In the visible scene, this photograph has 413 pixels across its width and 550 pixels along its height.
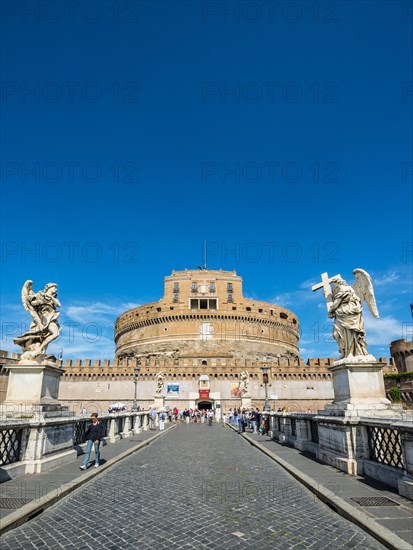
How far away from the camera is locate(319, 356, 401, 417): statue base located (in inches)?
294

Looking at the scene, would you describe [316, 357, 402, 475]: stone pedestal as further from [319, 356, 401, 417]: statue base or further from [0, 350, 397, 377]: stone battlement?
[0, 350, 397, 377]: stone battlement

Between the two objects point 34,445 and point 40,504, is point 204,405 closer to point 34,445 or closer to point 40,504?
point 34,445

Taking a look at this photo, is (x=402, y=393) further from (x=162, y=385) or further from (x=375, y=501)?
(x=375, y=501)

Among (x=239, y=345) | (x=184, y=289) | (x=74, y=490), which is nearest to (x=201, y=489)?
(x=74, y=490)

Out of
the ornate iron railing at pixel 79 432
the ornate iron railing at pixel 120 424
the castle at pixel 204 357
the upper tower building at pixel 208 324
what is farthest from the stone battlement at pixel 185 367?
the ornate iron railing at pixel 79 432

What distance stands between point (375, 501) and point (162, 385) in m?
43.3

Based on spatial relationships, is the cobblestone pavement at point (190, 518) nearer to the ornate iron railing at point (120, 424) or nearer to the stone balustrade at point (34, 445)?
the stone balustrade at point (34, 445)

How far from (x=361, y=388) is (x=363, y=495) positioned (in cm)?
254

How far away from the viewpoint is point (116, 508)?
5.45 m

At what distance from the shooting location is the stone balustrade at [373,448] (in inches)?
207

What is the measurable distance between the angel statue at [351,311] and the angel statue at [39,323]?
6.56 metres

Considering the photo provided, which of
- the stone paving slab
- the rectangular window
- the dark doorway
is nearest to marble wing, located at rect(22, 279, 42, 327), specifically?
the stone paving slab

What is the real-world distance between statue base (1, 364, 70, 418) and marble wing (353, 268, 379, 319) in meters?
7.26

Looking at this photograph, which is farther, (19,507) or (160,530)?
(19,507)
